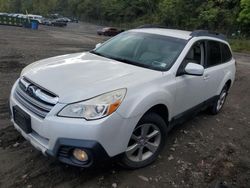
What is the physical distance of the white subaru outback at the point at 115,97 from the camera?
279 cm

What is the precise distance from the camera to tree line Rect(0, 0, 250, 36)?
34.6 metres

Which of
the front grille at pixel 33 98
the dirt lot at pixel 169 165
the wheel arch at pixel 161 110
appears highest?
the front grille at pixel 33 98

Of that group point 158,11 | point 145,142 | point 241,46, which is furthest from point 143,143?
point 158,11

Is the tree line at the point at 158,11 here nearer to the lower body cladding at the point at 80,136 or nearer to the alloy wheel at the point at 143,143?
the alloy wheel at the point at 143,143

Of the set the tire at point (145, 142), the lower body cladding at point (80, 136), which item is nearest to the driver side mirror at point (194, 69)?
the tire at point (145, 142)

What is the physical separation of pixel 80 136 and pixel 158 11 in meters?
52.0

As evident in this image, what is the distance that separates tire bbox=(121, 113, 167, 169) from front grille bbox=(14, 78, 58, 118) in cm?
99

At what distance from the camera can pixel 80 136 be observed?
272 centimetres

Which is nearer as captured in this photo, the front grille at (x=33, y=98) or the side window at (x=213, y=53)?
the front grille at (x=33, y=98)

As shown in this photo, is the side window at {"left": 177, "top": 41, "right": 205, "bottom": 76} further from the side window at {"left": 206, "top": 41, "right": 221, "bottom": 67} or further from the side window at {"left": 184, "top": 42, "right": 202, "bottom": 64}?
the side window at {"left": 206, "top": 41, "right": 221, "bottom": 67}

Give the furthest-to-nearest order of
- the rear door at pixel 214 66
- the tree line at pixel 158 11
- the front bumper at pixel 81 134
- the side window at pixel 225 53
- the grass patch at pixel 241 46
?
the tree line at pixel 158 11 < the grass patch at pixel 241 46 < the side window at pixel 225 53 < the rear door at pixel 214 66 < the front bumper at pixel 81 134

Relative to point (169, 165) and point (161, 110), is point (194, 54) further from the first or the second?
point (169, 165)

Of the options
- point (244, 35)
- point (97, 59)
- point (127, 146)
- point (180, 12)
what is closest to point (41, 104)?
point (127, 146)

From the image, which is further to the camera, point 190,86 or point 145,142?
point 190,86
